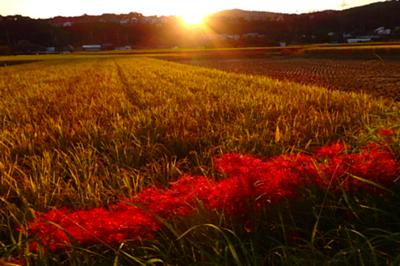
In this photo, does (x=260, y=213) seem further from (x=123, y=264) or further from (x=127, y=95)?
(x=127, y=95)

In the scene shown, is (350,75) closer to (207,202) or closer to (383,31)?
(207,202)

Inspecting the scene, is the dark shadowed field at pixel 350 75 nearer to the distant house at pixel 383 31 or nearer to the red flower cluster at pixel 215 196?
the red flower cluster at pixel 215 196

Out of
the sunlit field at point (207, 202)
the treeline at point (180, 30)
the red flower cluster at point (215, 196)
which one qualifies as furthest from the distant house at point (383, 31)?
the red flower cluster at point (215, 196)

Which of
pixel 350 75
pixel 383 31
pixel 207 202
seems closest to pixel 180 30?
pixel 383 31

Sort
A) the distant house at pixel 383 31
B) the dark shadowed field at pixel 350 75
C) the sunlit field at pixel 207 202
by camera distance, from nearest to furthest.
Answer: the sunlit field at pixel 207 202, the dark shadowed field at pixel 350 75, the distant house at pixel 383 31

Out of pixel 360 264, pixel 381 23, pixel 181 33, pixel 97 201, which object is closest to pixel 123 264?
pixel 97 201

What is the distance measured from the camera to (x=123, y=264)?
1.43 meters

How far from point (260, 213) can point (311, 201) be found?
29 cm

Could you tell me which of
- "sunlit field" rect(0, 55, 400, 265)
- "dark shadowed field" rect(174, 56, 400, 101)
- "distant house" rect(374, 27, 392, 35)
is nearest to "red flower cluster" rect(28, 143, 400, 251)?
"sunlit field" rect(0, 55, 400, 265)

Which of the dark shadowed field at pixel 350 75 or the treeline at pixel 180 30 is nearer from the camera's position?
the dark shadowed field at pixel 350 75

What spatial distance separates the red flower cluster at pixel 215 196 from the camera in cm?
150

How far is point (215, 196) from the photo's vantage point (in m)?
1.68

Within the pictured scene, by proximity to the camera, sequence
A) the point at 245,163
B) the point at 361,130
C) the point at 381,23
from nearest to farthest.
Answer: the point at 245,163
the point at 361,130
the point at 381,23

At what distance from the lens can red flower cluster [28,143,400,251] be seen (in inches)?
59.2
